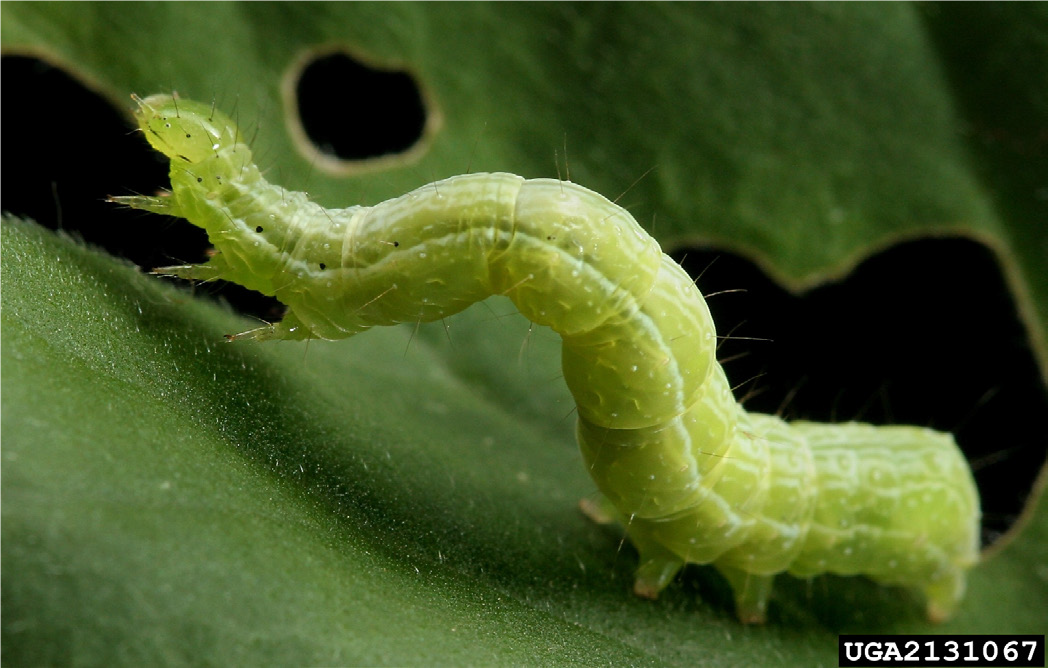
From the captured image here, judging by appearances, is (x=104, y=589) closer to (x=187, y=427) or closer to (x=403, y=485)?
(x=187, y=427)

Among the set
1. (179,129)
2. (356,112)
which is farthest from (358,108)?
(179,129)

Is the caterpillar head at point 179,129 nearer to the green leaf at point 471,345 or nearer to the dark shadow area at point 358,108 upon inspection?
the green leaf at point 471,345

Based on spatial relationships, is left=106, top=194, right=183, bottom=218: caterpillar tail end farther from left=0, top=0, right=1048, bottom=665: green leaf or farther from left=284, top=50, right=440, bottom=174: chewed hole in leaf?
left=284, top=50, right=440, bottom=174: chewed hole in leaf

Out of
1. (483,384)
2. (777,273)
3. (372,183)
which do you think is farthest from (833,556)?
(372,183)

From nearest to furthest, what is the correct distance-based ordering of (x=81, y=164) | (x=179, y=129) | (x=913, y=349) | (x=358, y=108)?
(x=179, y=129) < (x=81, y=164) < (x=358, y=108) < (x=913, y=349)

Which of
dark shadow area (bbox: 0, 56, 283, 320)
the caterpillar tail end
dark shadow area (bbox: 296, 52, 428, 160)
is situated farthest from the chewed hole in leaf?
the caterpillar tail end

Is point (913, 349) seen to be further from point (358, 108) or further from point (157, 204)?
point (157, 204)
